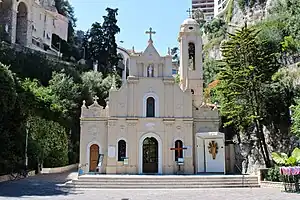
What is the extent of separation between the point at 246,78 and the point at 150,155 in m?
8.47

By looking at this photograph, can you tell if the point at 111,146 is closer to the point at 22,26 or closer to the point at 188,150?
the point at 188,150

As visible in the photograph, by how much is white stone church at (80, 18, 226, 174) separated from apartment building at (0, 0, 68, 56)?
25241mm

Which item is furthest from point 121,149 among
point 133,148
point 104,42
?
point 104,42

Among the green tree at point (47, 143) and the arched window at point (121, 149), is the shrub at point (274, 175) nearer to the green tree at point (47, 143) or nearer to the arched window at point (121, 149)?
the arched window at point (121, 149)

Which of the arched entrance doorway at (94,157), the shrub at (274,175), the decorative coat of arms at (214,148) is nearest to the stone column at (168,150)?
the decorative coat of arms at (214,148)

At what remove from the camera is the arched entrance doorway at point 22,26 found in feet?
156

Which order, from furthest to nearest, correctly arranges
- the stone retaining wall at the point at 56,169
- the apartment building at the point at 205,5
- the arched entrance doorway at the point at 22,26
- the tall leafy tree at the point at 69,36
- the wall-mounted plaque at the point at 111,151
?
1. the apartment building at the point at 205,5
2. the tall leafy tree at the point at 69,36
3. the arched entrance doorway at the point at 22,26
4. the stone retaining wall at the point at 56,169
5. the wall-mounted plaque at the point at 111,151

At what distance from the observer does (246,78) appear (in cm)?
2281

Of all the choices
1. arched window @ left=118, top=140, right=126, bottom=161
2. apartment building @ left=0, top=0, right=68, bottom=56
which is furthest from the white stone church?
apartment building @ left=0, top=0, right=68, bottom=56

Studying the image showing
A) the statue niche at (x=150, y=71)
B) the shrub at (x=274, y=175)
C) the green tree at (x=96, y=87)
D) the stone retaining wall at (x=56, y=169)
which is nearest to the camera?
the shrub at (x=274, y=175)

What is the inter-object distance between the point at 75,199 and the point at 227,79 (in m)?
14.1

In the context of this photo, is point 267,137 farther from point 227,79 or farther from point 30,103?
point 30,103

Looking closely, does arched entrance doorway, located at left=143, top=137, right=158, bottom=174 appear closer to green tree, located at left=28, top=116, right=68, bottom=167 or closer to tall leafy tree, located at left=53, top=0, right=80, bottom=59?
green tree, located at left=28, top=116, right=68, bottom=167

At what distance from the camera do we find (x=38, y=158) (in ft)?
86.2
